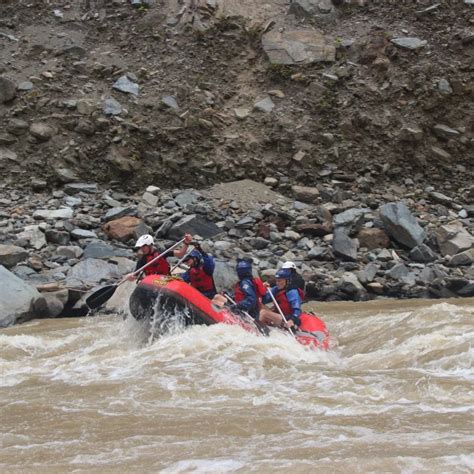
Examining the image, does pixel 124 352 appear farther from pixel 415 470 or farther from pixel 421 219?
pixel 421 219

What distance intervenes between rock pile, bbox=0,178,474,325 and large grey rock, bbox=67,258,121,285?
2 cm

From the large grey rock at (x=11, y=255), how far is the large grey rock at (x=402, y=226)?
745 centimetres

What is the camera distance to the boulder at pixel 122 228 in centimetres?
1347

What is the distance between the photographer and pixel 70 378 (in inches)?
252

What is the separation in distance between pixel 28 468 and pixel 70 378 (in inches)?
101

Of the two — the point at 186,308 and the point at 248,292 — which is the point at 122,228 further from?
the point at 186,308

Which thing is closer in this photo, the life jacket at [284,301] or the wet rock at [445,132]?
the life jacket at [284,301]

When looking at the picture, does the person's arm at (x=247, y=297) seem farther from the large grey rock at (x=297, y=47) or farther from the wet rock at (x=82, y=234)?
the large grey rock at (x=297, y=47)

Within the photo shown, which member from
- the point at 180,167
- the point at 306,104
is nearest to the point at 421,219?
the point at 306,104

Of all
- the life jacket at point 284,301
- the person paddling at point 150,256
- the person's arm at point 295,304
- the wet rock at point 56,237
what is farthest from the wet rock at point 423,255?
the wet rock at point 56,237

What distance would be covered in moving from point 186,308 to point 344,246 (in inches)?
247

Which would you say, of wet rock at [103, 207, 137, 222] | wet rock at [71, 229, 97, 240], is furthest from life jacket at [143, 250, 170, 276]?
wet rock at [103, 207, 137, 222]

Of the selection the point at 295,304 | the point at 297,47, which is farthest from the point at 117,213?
the point at 297,47

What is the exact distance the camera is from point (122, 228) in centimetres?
1356
